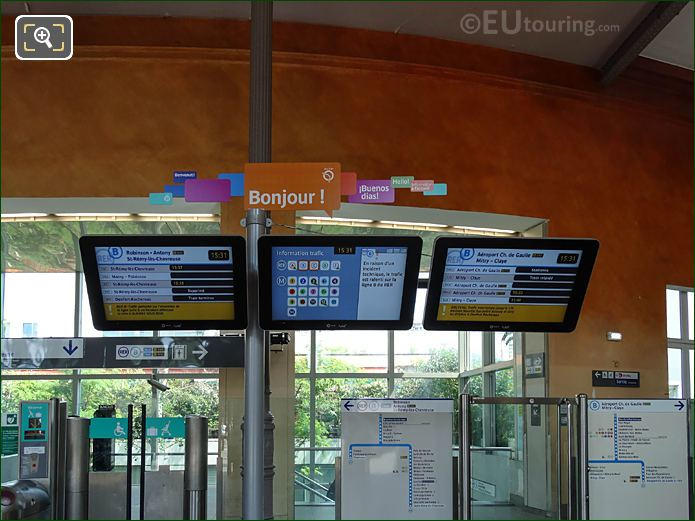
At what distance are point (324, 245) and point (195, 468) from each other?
7.09 feet

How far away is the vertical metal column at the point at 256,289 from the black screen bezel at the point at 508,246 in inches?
33.1

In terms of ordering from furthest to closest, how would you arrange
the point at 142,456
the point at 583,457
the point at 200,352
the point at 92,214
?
the point at 92,214, the point at 200,352, the point at 142,456, the point at 583,457

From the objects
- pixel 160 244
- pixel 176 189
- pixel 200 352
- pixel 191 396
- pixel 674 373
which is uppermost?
pixel 176 189

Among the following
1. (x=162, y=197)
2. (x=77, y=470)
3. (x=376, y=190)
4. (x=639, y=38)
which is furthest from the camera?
(x=639, y=38)

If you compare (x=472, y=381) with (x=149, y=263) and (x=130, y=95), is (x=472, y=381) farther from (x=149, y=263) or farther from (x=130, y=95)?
(x=149, y=263)

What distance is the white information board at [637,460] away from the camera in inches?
206

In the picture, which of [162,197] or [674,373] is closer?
[162,197]

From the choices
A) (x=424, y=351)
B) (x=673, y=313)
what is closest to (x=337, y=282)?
(x=424, y=351)

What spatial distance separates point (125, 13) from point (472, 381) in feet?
17.7

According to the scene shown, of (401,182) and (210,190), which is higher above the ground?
(401,182)

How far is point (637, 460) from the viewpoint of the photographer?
529 centimetres

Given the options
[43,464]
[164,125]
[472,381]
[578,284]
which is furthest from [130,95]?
[578,284]

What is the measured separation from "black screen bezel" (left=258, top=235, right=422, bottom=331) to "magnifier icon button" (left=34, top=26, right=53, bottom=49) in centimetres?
151

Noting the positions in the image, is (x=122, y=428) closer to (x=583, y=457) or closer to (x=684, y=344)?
(x=583, y=457)
